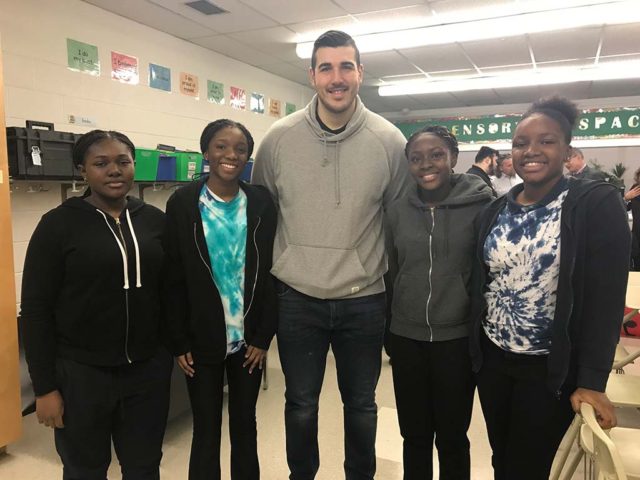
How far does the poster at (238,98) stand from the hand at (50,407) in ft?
15.4

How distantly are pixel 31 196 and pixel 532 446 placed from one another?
138 inches

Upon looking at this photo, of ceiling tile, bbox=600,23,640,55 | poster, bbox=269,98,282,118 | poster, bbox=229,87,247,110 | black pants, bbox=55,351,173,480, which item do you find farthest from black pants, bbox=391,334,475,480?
poster, bbox=269,98,282,118

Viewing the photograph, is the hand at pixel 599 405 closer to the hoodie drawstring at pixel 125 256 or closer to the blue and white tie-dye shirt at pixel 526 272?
the blue and white tie-dye shirt at pixel 526 272

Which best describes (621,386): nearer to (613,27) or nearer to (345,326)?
(345,326)

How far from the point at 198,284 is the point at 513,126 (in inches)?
322

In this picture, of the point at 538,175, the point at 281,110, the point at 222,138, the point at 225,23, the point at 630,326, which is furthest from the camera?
the point at 281,110

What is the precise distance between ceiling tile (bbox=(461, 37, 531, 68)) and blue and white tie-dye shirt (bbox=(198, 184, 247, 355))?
426 centimetres

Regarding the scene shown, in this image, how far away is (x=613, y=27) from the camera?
4488mm

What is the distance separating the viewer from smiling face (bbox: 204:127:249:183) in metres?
1.60

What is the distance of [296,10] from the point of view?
13.1 feet

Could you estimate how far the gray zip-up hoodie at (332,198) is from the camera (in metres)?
1.66

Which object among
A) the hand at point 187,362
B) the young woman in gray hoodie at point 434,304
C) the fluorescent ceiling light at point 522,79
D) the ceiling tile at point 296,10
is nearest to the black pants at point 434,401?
the young woman in gray hoodie at point 434,304

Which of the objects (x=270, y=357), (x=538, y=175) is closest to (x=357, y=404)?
(x=538, y=175)

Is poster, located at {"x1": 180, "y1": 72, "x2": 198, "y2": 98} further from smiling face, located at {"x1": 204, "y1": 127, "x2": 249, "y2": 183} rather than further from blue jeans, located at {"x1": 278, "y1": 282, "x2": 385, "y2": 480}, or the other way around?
blue jeans, located at {"x1": 278, "y1": 282, "x2": 385, "y2": 480}
